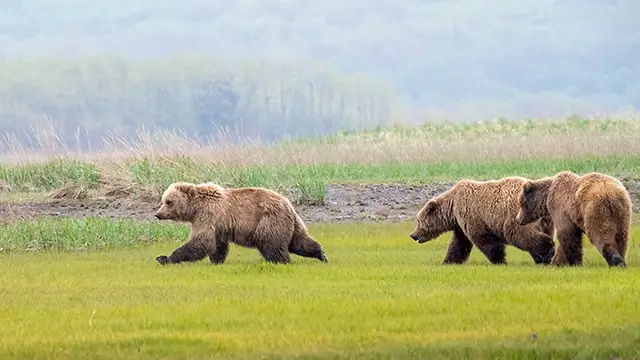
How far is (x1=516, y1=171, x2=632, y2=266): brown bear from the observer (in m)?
13.2

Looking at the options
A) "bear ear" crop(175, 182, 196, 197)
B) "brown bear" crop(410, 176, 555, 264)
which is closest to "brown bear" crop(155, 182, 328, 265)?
"bear ear" crop(175, 182, 196, 197)

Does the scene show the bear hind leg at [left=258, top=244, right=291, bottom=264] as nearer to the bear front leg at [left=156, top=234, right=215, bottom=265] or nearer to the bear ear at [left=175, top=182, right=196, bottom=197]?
the bear front leg at [left=156, top=234, right=215, bottom=265]

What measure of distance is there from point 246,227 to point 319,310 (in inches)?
166

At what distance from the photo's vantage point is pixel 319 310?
10469 millimetres

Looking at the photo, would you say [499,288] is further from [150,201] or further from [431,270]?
[150,201]

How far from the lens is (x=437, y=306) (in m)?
10.6

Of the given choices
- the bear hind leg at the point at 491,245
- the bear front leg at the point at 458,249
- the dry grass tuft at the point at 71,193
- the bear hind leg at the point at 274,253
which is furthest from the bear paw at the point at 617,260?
the dry grass tuft at the point at 71,193

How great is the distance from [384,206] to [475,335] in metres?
14.6

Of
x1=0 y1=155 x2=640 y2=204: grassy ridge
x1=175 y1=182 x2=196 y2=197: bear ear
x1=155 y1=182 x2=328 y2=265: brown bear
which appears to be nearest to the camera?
x1=155 y1=182 x2=328 y2=265: brown bear

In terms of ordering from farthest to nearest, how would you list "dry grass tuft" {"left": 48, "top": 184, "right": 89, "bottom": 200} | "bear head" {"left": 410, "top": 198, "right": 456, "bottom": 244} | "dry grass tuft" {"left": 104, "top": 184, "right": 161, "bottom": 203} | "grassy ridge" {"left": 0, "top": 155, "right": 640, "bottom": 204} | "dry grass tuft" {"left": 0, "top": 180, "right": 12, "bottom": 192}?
"dry grass tuft" {"left": 0, "top": 180, "right": 12, "bottom": 192}
"dry grass tuft" {"left": 48, "top": 184, "right": 89, "bottom": 200}
"grassy ridge" {"left": 0, "top": 155, "right": 640, "bottom": 204}
"dry grass tuft" {"left": 104, "top": 184, "right": 161, "bottom": 203}
"bear head" {"left": 410, "top": 198, "right": 456, "bottom": 244}

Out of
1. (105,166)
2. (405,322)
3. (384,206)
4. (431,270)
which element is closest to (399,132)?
(105,166)

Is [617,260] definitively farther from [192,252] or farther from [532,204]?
[192,252]

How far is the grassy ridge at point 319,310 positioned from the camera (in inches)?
356

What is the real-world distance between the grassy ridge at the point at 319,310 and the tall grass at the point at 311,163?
10.6m
